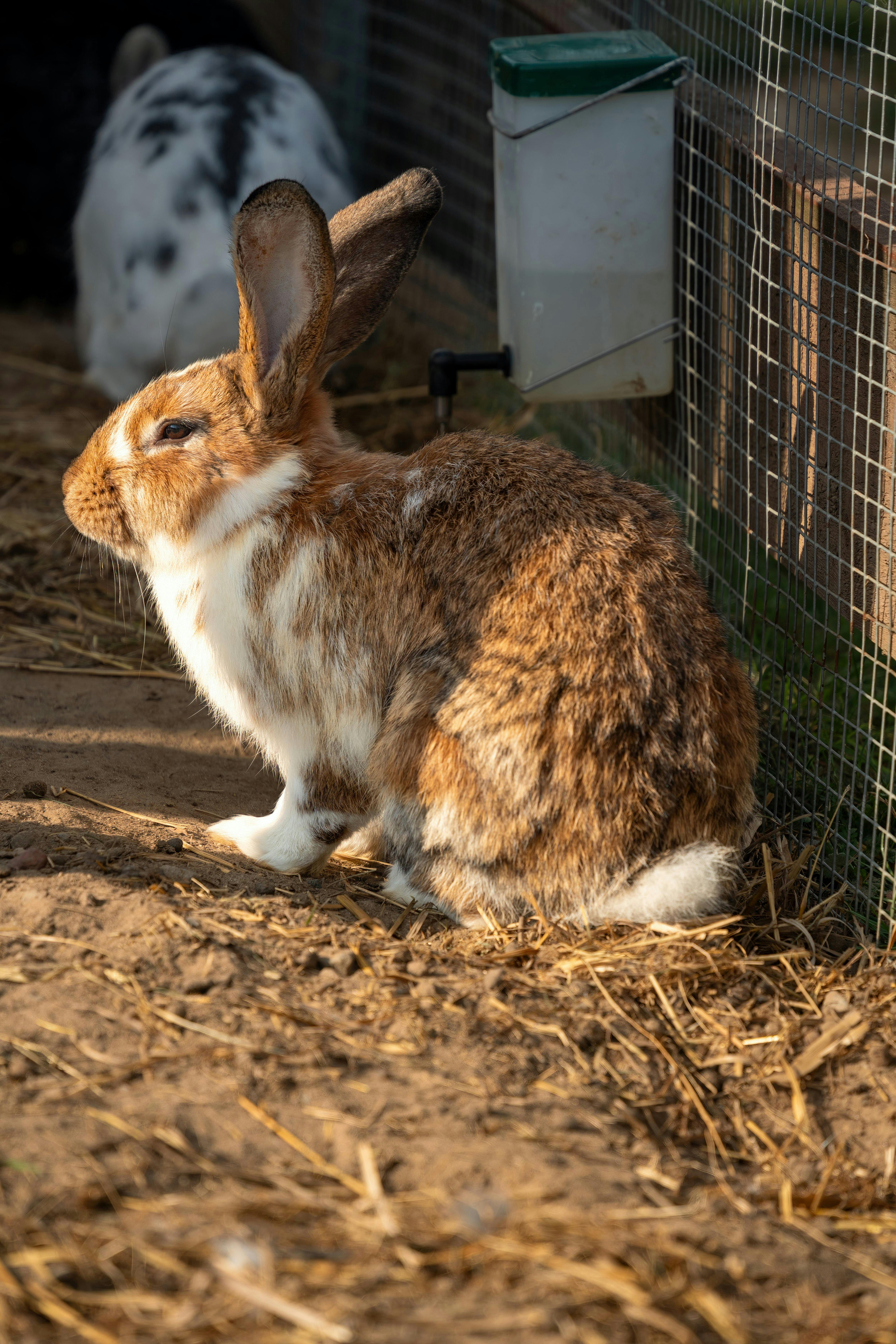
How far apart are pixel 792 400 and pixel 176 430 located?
1.53 meters

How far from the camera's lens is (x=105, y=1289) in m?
1.76

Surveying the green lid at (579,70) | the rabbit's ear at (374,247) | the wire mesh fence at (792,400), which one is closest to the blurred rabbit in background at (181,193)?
the wire mesh fence at (792,400)

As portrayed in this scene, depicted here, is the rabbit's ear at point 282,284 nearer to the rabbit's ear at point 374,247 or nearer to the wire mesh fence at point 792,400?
the rabbit's ear at point 374,247

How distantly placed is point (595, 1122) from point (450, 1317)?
60 cm

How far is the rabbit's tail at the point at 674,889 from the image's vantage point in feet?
9.16

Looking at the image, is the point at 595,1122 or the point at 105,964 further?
the point at 105,964

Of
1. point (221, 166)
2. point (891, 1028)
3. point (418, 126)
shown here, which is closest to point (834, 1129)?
point (891, 1028)

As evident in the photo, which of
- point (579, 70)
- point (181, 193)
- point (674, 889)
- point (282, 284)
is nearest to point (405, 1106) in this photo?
point (674, 889)

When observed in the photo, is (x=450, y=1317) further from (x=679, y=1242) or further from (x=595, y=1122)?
(x=595, y=1122)

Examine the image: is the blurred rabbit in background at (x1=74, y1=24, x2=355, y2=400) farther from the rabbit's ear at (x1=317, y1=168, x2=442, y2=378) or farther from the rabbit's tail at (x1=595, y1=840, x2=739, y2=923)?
the rabbit's tail at (x1=595, y1=840, x2=739, y2=923)

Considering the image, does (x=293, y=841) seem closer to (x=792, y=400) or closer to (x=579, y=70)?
(x=792, y=400)

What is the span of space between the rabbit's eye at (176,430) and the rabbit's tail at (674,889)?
1.43 m

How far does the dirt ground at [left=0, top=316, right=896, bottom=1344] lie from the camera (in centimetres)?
177

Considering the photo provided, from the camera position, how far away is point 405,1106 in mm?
2188
